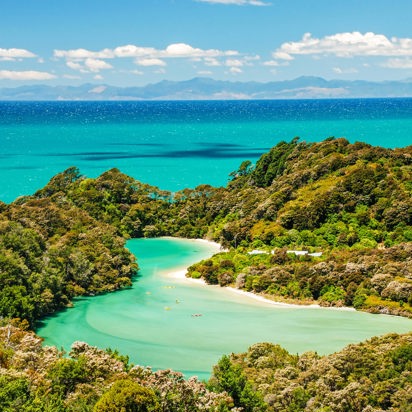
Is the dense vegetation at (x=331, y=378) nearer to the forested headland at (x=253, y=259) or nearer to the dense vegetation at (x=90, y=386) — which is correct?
the forested headland at (x=253, y=259)

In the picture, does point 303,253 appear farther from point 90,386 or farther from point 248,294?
point 90,386

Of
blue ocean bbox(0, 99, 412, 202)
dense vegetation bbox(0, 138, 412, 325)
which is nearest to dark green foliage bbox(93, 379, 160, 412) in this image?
dense vegetation bbox(0, 138, 412, 325)

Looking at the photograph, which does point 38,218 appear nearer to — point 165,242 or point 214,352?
point 165,242

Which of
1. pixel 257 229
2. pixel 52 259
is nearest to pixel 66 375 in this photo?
pixel 52 259

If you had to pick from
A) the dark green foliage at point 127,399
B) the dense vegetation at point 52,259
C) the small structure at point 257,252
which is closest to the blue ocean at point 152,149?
the dense vegetation at point 52,259

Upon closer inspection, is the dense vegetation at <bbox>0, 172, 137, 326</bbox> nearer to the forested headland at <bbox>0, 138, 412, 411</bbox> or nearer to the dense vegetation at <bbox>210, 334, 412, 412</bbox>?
the forested headland at <bbox>0, 138, 412, 411</bbox>

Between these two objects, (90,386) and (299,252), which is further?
(299,252)
